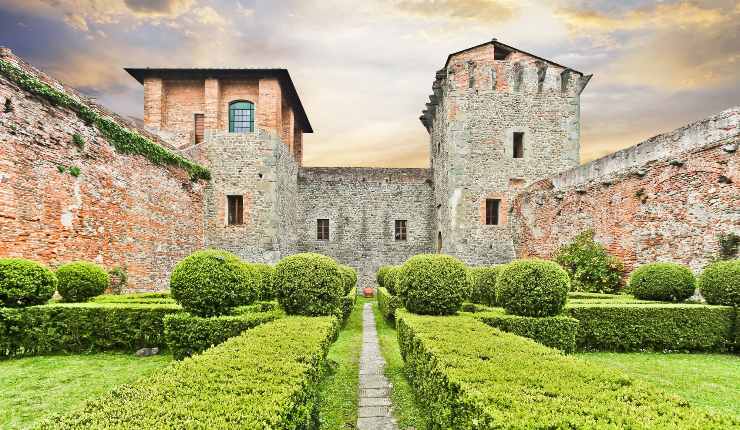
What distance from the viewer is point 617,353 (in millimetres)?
7234

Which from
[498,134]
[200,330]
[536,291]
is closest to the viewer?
[200,330]

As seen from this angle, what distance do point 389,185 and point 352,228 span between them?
327 centimetres

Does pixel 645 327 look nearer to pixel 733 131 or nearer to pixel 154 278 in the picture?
pixel 733 131

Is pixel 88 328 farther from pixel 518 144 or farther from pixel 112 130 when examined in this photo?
pixel 518 144

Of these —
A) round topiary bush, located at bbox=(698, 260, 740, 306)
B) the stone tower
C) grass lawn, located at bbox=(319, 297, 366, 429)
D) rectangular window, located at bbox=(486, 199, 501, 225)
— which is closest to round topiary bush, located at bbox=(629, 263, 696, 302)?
round topiary bush, located at bbox=(698, 260, 740, 306)

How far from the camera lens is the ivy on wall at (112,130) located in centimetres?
944

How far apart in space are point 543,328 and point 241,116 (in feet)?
54.1

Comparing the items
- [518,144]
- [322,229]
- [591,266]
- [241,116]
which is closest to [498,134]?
[518,144]

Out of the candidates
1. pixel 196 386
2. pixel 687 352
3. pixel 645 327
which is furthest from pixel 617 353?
pixel 196 386

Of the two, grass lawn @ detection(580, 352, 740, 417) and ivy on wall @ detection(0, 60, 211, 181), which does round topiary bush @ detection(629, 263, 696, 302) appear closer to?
grass lawn @ detection(580, 352, 740, 417)

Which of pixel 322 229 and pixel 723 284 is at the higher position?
pixel 322 229

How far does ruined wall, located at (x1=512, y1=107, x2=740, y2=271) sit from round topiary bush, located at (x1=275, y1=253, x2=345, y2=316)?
884cm

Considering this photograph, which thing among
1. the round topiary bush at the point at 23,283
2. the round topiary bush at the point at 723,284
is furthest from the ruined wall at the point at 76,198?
the round topiary bush at the point at 723,284

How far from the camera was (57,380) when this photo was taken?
547cm
